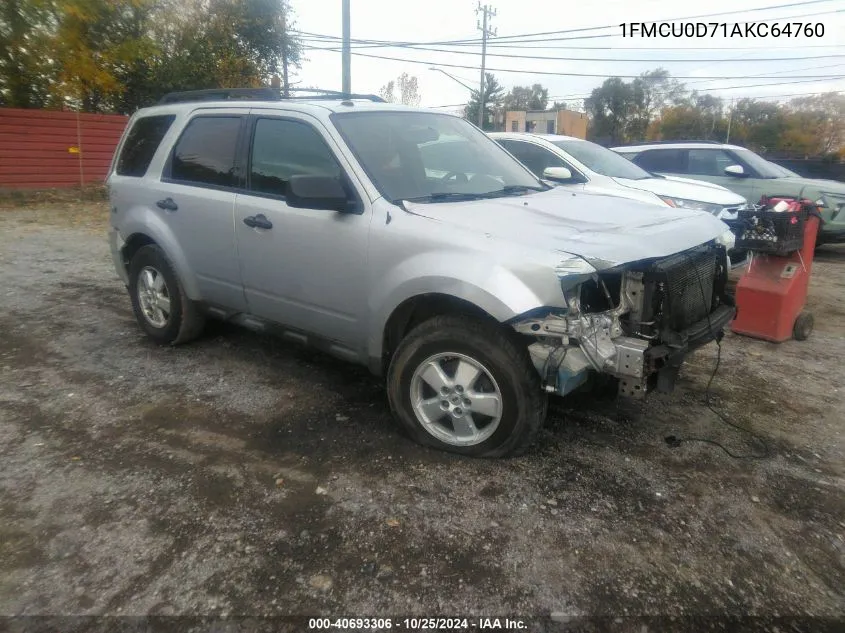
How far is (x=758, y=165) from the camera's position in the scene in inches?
385

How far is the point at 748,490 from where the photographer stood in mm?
3148

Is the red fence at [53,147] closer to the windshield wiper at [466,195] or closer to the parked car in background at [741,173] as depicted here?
the parked car in background at [741,173]

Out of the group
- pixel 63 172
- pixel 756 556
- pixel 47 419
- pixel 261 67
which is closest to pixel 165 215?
pixel 47 419

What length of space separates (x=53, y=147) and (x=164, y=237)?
51.3 ft

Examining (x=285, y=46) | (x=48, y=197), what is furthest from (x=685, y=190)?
(x=285, y=46)

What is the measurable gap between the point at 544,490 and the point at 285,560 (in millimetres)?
1297

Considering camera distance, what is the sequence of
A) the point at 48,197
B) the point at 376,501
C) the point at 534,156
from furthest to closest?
the point at 48,197
the point at 534,156
the point at 376,501

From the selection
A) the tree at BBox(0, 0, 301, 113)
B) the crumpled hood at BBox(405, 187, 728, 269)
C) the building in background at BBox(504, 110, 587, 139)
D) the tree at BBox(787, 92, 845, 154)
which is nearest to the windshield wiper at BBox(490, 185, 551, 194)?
the crumpled hood at BBox(405, 187, 728, 269)

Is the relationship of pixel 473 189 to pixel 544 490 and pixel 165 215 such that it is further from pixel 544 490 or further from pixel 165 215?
pixel 165 215

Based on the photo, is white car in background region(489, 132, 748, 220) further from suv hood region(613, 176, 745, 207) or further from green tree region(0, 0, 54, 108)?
green tree region(0, 0, 54, 108)

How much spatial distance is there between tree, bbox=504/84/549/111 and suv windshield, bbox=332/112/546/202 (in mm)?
80373

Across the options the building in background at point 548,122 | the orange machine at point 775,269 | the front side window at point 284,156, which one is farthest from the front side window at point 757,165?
the building in background at point 548,122

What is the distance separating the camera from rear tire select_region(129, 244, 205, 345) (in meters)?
4.84

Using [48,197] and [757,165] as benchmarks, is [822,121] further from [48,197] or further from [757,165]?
[48,197]
